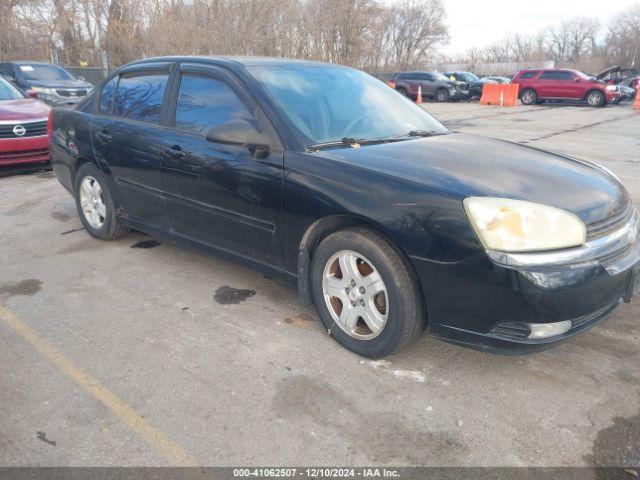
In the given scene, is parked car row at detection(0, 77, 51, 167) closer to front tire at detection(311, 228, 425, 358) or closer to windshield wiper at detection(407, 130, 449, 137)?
windshield wiper at detection(407, 130, 449, 137)

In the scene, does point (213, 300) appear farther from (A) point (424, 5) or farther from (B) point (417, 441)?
(A) point (424, 5)

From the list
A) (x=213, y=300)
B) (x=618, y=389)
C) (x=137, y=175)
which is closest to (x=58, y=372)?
(x=213, y=300)

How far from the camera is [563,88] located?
23.4 meters

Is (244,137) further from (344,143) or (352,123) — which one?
(352,123)

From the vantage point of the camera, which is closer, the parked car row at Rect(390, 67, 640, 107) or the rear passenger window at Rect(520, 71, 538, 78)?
the parked car row at Rect(390, 67, 640, 107)

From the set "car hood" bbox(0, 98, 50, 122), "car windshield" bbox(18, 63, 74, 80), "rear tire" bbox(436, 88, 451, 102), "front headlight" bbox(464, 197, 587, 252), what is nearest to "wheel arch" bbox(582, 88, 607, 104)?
"rear tire" bbox(436, 88, 451, 102)

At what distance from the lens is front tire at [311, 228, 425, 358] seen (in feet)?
8.62

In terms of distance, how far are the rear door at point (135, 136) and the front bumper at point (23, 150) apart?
3.92 metres

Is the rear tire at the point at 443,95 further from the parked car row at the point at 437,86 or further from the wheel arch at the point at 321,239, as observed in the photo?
the wheel arch at the point at 321,239

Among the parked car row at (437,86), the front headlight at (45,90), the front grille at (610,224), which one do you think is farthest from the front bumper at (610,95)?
the front grille at (610,224)

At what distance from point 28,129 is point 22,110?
16.7 inches

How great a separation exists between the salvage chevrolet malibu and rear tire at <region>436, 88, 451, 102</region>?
80.6 ft

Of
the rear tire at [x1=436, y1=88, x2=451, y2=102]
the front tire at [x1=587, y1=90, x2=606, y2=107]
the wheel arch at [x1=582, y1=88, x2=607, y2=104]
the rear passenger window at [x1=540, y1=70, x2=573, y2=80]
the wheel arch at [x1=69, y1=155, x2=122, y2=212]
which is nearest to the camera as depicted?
the wheel arch at [x1=69, y1=155, x2=122, y2=212]

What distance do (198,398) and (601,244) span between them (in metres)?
2.11
